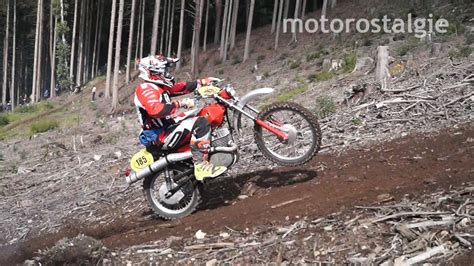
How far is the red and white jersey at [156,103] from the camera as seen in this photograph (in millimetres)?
6625

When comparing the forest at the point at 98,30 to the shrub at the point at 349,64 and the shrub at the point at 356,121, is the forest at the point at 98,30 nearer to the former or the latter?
the shrub at the point at 349,64

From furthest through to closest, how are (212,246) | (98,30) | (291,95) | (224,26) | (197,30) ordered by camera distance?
(98,30)
(224,26)
(197,30)
(291,95)
(212,246)

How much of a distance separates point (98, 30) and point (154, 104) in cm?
5034

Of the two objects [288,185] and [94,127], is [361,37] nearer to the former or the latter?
[94,127]

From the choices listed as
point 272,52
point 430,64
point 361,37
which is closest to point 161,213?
point 430,64

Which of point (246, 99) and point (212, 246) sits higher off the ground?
point (246, 99)

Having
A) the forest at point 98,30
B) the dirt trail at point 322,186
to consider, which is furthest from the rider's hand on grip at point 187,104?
the forest at point 98,30

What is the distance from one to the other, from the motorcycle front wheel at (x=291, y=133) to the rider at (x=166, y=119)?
0.73 meters

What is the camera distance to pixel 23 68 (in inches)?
2707

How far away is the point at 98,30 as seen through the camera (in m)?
54.1

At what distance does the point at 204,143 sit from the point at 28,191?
6.56 metres

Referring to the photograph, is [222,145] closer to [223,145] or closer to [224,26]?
[223,145]

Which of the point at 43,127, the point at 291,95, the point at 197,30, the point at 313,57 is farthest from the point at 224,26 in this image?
the point at 291,95

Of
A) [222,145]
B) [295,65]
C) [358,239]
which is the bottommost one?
[295,65]
